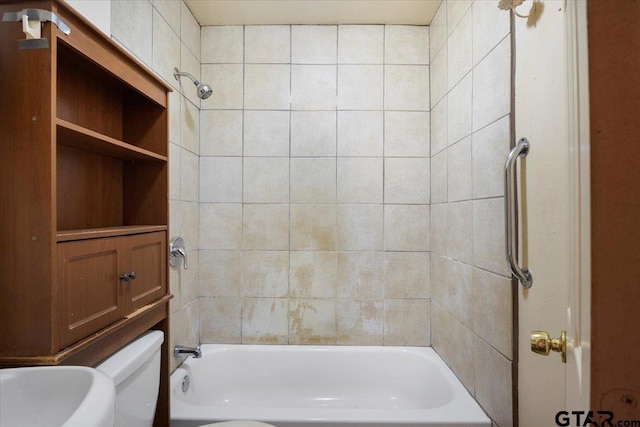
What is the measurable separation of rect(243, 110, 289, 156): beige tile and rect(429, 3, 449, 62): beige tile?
924 millimetres

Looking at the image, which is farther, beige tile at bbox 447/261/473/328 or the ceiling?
the ceiling

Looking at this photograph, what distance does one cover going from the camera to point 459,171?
5.02ft

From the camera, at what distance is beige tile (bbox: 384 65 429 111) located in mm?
1990

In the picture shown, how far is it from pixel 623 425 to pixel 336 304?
5.39ft

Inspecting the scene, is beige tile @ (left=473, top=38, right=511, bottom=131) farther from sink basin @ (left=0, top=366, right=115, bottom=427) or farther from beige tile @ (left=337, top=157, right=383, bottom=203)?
sink basin @ (left=0, top=366, right=115, bottom=427)

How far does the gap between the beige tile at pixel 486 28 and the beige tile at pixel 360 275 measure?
1146mm

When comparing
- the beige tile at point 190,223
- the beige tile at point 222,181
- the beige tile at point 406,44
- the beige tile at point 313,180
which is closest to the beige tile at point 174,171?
the beige tile at point 190,223

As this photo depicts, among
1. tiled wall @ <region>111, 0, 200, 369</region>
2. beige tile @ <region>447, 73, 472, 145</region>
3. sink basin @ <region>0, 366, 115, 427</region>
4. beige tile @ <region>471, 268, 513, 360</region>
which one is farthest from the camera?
beige tile @ <region>447, 73, 472, 145</region>

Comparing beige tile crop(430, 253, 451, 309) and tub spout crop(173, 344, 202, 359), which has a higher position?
beige tile crop(430, 253, 451, 309)

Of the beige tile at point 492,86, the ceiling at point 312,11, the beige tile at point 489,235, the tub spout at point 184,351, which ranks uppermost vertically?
the ceiling at point 312,11

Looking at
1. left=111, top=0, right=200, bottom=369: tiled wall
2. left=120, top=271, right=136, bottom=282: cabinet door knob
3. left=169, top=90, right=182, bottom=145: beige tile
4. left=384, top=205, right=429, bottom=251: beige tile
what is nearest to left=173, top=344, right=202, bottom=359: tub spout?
left=111, top=0, right=200, bottom=369: tiled wall

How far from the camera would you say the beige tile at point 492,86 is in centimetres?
112

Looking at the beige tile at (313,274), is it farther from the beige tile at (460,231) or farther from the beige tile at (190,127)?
the beige tile at (190,127)

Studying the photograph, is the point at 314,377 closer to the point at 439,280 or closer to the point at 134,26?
the point at 439,280
